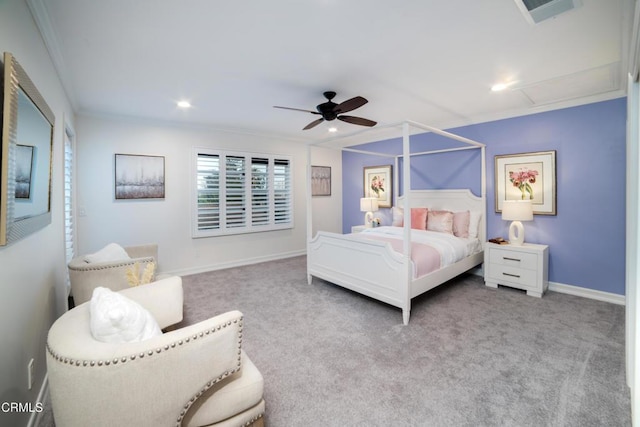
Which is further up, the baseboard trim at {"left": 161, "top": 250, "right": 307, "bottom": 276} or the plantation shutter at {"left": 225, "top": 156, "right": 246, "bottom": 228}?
the plantation shutter at {"left": 225, "top": 156, "right": 246, "bottom": 228}

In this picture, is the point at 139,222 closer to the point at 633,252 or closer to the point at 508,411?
the point at 508,411

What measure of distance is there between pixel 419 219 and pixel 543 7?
10.2ft

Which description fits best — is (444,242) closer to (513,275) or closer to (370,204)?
(513,275)

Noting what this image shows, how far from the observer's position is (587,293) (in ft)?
11.2

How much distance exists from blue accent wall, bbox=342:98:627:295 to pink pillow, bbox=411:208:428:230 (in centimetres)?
91

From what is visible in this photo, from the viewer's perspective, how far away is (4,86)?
46.3 inches

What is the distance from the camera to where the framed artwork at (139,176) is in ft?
13.1

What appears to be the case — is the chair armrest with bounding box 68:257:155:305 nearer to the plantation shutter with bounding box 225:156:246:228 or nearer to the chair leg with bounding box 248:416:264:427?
the chair leg with bounding box 248:416:264:427

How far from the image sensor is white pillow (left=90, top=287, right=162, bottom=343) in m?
1.20

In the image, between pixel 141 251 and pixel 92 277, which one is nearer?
pixel 92 277

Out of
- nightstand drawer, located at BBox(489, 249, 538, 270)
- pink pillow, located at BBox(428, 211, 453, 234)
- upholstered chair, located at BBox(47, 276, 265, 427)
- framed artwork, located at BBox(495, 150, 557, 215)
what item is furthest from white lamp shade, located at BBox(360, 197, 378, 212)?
A: upholstered chair, located at BBox(47, 276, 265, 427)

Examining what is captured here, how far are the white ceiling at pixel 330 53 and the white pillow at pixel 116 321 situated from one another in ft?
5.92

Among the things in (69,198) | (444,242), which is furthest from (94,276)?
(444,242)

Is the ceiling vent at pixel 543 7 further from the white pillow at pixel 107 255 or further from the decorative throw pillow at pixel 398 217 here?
the white pillow at pixel 107 255
